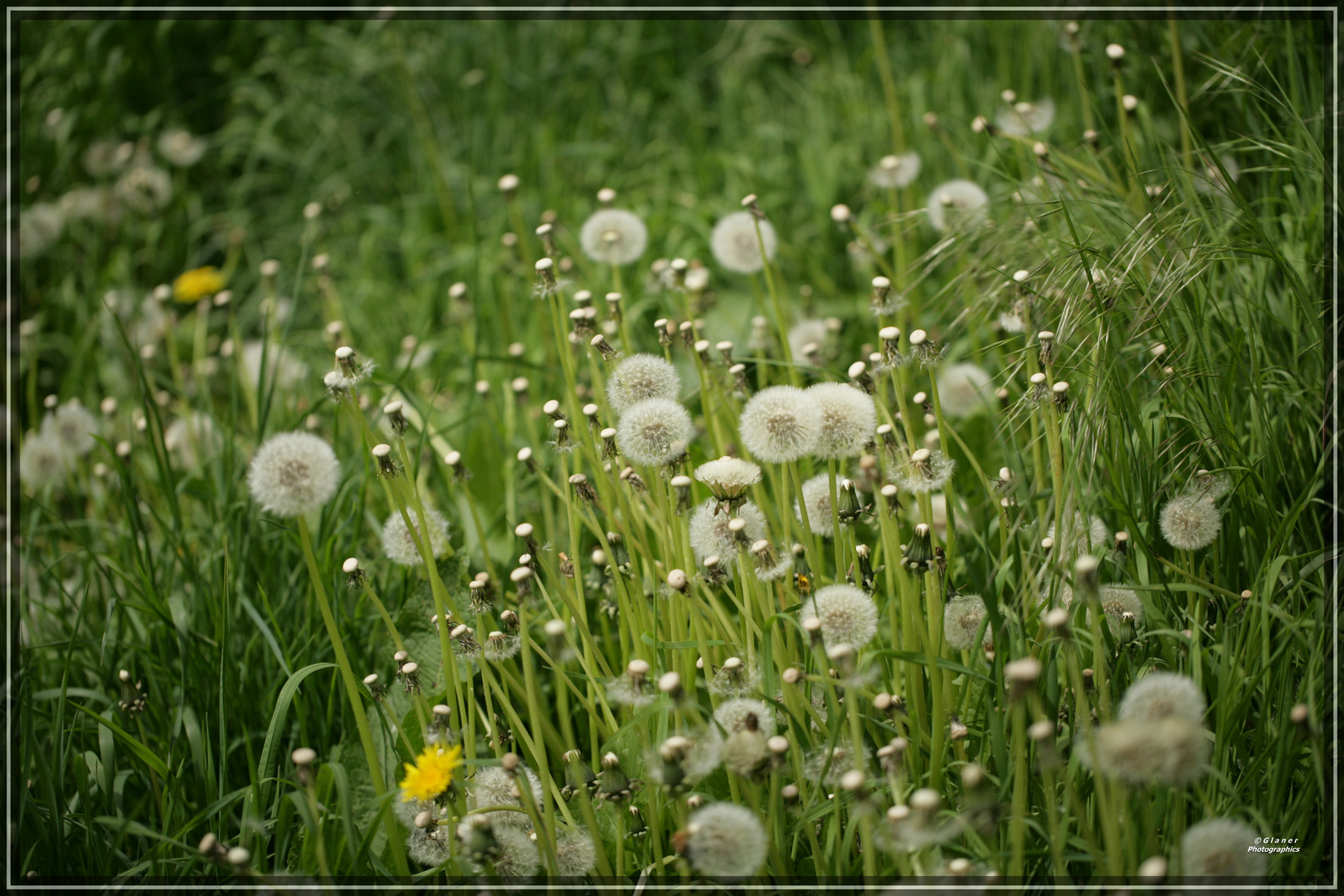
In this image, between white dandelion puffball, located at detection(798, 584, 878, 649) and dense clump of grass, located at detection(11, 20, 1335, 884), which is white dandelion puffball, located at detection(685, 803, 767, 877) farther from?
white dandelion puffball, located at detection(798, 584, 878, 649)

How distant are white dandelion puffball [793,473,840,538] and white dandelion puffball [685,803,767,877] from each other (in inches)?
24.8

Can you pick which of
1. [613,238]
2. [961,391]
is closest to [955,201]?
[961,391]

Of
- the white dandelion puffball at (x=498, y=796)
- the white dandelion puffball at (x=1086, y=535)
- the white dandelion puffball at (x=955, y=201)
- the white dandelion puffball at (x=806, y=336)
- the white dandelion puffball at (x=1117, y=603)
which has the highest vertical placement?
the white dandelion puffball at (x=955, y=201)

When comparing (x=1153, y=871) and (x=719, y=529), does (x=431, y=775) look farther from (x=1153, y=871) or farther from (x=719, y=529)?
(x=1153, y=871)

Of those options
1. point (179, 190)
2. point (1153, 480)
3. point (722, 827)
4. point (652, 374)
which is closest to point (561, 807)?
point (722, 827)

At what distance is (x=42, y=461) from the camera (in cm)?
264

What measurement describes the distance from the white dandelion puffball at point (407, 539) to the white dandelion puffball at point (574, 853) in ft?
1.69

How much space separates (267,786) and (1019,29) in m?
3.23

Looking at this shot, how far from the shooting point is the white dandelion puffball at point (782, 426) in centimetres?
142

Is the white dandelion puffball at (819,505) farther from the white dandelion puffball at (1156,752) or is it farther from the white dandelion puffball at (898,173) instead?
the white dandelion puffball at (898,173)

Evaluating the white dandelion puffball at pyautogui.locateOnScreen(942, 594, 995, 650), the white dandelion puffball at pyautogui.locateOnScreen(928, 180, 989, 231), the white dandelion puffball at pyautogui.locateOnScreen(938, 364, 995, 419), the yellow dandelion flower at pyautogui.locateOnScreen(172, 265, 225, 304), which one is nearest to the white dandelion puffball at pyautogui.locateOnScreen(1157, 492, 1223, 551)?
the white dandelion puffball at pyautogui.locateOnScreen(942, 594, 995, 650)

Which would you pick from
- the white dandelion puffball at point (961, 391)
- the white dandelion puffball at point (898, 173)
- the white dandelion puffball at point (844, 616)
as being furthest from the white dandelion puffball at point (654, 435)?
the white dandelion puffball at point (898, 173)

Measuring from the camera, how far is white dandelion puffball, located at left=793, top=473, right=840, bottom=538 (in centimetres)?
167

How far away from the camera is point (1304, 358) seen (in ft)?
6.07
